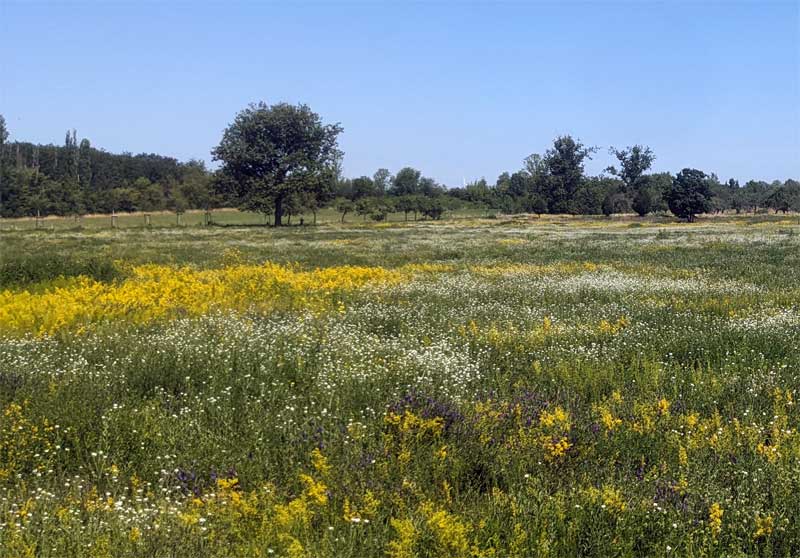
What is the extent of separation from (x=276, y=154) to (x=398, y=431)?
7542cm

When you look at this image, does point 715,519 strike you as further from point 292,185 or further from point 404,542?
point 292,185

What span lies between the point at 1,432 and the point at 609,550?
15.6 ft

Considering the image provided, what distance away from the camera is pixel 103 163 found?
154000 millimetres

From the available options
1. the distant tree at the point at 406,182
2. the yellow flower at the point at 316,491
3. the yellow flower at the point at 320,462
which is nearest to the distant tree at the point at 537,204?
the distant tree at the point at 406,182

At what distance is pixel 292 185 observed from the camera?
7394 centimetres

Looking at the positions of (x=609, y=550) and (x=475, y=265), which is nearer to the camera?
(x=609, y=550)

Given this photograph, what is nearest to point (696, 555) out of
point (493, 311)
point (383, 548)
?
point (383, 548)

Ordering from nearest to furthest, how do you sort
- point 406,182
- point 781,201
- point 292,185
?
point 292,185 < point 781,201 < point 406,182

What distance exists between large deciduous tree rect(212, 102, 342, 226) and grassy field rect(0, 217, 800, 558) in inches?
2526

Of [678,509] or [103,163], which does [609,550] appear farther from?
[103,163]

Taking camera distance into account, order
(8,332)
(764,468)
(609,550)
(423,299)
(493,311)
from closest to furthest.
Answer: (609,550)
(764,468)
(8,332)
(493,311)
(423,299)

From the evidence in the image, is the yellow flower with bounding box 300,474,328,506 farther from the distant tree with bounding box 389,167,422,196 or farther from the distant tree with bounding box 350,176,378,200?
the distant tree with bounding box 389,167,422,196

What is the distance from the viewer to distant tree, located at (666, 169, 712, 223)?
81625 mm

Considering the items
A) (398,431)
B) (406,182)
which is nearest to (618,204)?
(406,182)
